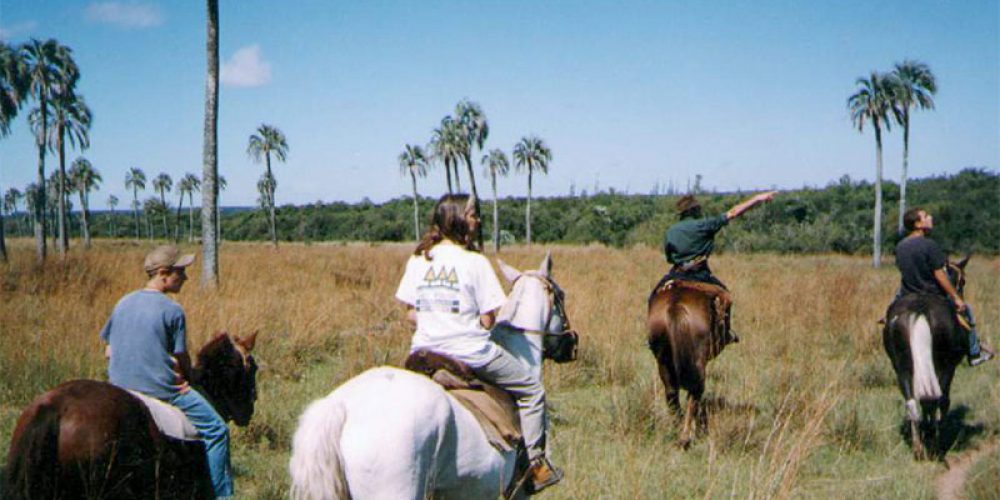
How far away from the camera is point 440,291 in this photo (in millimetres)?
3492

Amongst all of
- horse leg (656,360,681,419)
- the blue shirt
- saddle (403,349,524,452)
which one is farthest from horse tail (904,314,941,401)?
the blue shirt

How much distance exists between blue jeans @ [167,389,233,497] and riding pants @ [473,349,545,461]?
1.72 metres

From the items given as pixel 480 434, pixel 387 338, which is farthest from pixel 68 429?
pixel 387 338

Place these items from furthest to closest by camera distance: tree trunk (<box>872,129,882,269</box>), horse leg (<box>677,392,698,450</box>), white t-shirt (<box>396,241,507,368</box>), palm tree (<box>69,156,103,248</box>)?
palm tree (<box>69,156,103,248</box>), tree trunk (<box>872,129,882,269</box>), horse leg (<box>677,392,698,450</box>), white t-shirt (<box>396,241,507,368</box>)

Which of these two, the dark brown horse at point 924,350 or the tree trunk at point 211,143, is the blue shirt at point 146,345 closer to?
the dark brown horse at point 924,350

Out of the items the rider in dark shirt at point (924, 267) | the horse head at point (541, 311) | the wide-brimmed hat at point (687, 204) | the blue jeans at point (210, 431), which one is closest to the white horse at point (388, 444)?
the horse head at point (541, 311)

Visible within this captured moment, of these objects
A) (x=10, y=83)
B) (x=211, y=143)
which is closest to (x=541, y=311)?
(x=211, y=143)

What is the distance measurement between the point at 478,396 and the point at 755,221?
54243mm

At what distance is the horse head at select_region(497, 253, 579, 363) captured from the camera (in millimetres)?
3801

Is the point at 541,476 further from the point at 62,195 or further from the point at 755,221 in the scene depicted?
the point at 755,221

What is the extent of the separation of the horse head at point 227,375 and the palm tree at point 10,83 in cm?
3354

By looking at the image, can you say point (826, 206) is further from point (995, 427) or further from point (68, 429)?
point (68, 429)

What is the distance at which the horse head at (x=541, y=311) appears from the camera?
3801mm

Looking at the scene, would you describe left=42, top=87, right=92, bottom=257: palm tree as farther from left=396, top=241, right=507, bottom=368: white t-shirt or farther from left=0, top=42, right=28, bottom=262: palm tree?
left=396, top=241, right=507, bottom=368: white t-shirt
